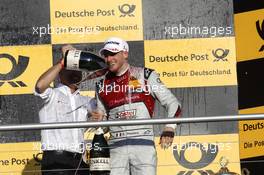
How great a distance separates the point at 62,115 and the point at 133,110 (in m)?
0.36

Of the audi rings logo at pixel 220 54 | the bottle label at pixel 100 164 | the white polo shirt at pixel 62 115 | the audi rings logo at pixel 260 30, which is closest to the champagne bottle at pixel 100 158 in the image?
the bottle label at pixel 100 164

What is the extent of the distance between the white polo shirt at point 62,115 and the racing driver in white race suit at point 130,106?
0.41 feet

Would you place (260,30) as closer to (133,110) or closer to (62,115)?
(133,110)

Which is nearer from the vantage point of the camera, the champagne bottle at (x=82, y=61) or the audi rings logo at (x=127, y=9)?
the champagne bottle at (x=82, y=61)

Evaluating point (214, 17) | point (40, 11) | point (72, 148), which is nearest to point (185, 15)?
point (214, 17)

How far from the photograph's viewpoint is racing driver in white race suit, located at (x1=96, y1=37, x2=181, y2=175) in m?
3.85

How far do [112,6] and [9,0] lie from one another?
0.62 meters

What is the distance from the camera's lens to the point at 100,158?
3807 mm

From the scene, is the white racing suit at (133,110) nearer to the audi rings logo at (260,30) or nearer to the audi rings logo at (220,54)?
the audi rings logo at (220,54)

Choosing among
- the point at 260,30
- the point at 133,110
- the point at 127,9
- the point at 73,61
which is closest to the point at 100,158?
the point at 133,110

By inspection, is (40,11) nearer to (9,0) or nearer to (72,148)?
(9,0)

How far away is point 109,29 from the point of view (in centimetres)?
488

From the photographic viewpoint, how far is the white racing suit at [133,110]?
385cm

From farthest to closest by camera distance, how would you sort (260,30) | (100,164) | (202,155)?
(260,30)
(202,155)
(100,164)
